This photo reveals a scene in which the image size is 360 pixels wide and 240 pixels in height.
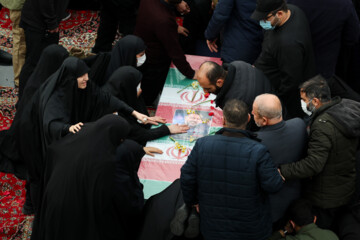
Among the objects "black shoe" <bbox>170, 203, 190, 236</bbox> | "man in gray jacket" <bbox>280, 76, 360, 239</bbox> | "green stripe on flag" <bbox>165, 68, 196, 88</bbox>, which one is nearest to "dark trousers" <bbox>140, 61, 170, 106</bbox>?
"green stripe on flag" <bbox>165, 68, 196, 88</bbox>

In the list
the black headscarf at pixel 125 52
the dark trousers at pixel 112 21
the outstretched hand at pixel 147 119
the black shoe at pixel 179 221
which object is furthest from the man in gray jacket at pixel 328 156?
the dark trousers at pixel 112 21

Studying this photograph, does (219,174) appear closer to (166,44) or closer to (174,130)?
(174,130)

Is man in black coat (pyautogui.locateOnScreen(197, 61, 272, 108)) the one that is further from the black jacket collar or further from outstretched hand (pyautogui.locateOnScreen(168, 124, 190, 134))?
outstretched hand (pyautogui.locateOnScreen(168, 124, 190, 134))

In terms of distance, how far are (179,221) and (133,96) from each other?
159cm

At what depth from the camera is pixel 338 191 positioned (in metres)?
2.93

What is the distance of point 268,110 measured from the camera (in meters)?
2.75

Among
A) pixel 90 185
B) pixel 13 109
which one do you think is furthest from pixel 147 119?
pixel 13 109

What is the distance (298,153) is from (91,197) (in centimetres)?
137

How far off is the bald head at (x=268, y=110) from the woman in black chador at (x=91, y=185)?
3.06 feet

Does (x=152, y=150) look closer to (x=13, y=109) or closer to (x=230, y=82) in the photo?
(x=230, y=82)

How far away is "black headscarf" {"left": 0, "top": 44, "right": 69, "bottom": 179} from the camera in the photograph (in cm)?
367

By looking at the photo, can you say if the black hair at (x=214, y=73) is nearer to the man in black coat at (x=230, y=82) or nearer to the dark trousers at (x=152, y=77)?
the man in black coat at (x=230, y=82)

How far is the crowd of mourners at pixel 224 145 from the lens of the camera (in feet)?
8.55

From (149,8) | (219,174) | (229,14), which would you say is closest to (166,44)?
(149,8)
